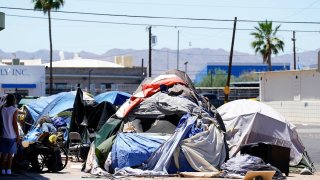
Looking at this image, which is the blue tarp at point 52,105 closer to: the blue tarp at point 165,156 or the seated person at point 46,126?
the seated person at point 46,126

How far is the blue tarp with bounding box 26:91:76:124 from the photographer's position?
88.7 ft

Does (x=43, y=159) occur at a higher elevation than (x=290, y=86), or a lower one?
lower

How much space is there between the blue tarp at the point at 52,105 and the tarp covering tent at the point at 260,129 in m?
8.75

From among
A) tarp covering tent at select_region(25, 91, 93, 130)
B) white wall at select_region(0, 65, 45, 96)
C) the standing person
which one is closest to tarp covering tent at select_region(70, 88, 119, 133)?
tarp covering tent at select_region(25, 91, 93, 130)

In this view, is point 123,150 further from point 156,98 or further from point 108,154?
point 156,98

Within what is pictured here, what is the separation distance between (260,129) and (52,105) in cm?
1064

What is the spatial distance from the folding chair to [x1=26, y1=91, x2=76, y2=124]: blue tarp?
472 centimetres

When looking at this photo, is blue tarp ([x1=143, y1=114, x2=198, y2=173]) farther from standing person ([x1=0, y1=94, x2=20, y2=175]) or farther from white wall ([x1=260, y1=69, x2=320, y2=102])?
white wall ([x1=260, y1=69, x2=320, y2=102])

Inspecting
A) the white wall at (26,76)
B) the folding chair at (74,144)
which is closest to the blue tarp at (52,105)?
the folding chair at (74,144)

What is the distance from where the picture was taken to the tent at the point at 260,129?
19562mm

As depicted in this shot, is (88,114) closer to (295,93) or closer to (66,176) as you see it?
(66,176)

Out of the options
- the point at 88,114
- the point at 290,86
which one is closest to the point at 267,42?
the point at 290,86

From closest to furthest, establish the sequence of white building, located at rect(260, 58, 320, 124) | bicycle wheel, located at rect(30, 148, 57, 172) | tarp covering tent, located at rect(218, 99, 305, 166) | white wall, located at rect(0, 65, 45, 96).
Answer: bicycle wheel, located at rect(30, 148, 57, 172) < tarp covering tent, located at rect(218, 99, 305, 166) < white building, located at rect(260, 58, 320, 124) < white wall, located at rect(0, 65, 45, 96)

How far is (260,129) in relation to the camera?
19734 mm
